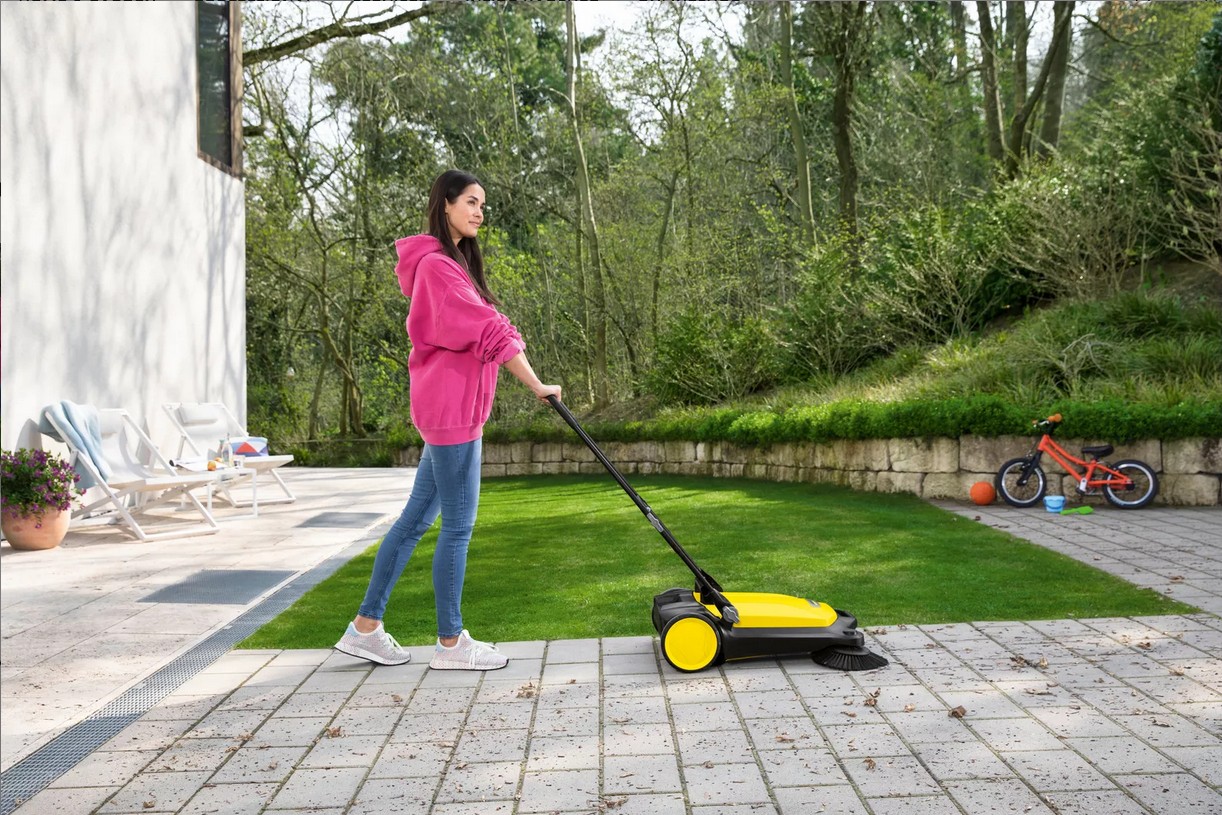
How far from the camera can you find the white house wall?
759 cm

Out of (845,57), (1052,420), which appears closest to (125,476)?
(1052,420)

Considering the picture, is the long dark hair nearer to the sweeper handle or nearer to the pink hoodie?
the pink hoodie

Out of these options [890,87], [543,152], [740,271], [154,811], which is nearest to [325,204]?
[543,152]

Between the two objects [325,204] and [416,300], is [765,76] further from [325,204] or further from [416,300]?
[416,300]

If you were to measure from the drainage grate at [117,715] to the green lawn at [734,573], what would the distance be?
128mm

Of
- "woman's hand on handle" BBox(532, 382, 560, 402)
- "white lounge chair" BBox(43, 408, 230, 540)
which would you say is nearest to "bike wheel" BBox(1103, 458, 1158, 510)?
"woman's hand on handle" BBox(532, 382, 560, 402)

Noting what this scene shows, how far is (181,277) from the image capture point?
10.6 meters

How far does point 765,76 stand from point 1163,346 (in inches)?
342

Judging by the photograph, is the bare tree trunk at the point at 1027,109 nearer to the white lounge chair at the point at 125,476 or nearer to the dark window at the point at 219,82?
the dark window at the point at 219,82

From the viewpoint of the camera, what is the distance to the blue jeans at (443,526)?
3795 millimetres

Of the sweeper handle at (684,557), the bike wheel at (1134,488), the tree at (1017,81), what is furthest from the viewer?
the tree at (1017,81)

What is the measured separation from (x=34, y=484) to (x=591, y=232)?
9306 millimetres

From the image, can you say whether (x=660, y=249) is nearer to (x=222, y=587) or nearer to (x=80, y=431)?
(x=80, y=431)

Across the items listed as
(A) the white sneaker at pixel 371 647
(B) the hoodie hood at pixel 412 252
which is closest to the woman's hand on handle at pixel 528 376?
(B) the hoodie hood at pixel 412 252
